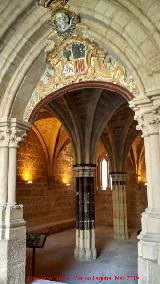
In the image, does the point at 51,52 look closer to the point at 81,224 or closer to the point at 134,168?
the point at 81,224

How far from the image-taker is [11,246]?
4152 millimetres

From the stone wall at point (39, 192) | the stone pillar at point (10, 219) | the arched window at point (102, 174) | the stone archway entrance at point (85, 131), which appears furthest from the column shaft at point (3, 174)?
the arched window at point (102, 174)

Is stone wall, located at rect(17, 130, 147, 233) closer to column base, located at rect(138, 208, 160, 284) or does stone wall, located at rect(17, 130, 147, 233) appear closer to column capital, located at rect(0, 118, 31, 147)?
column capital, located at rect(0, 118, 31, 147)


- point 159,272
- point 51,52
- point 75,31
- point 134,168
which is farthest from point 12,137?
point 134,168

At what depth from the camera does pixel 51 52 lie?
4.62 metres

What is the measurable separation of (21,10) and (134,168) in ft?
35.6

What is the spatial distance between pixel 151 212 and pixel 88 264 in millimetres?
4131

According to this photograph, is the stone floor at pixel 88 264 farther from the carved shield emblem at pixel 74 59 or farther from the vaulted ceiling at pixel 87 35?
the carved shield emblem at pixel 74 59

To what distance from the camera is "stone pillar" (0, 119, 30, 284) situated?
4.10 metres

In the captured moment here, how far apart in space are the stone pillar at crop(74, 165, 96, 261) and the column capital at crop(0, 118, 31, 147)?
12.0 feet

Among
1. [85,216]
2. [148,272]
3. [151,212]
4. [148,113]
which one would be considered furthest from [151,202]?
[85,216]

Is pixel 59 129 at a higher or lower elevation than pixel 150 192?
higher

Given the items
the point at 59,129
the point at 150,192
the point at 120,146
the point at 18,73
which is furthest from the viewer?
the point at 59,129

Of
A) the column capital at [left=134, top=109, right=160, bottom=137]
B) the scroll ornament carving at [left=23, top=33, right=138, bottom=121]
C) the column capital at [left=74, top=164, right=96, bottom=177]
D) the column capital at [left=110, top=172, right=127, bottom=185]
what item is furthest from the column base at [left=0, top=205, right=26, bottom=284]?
the column capital at [left=110, top=172, right=127, bottom=185]
